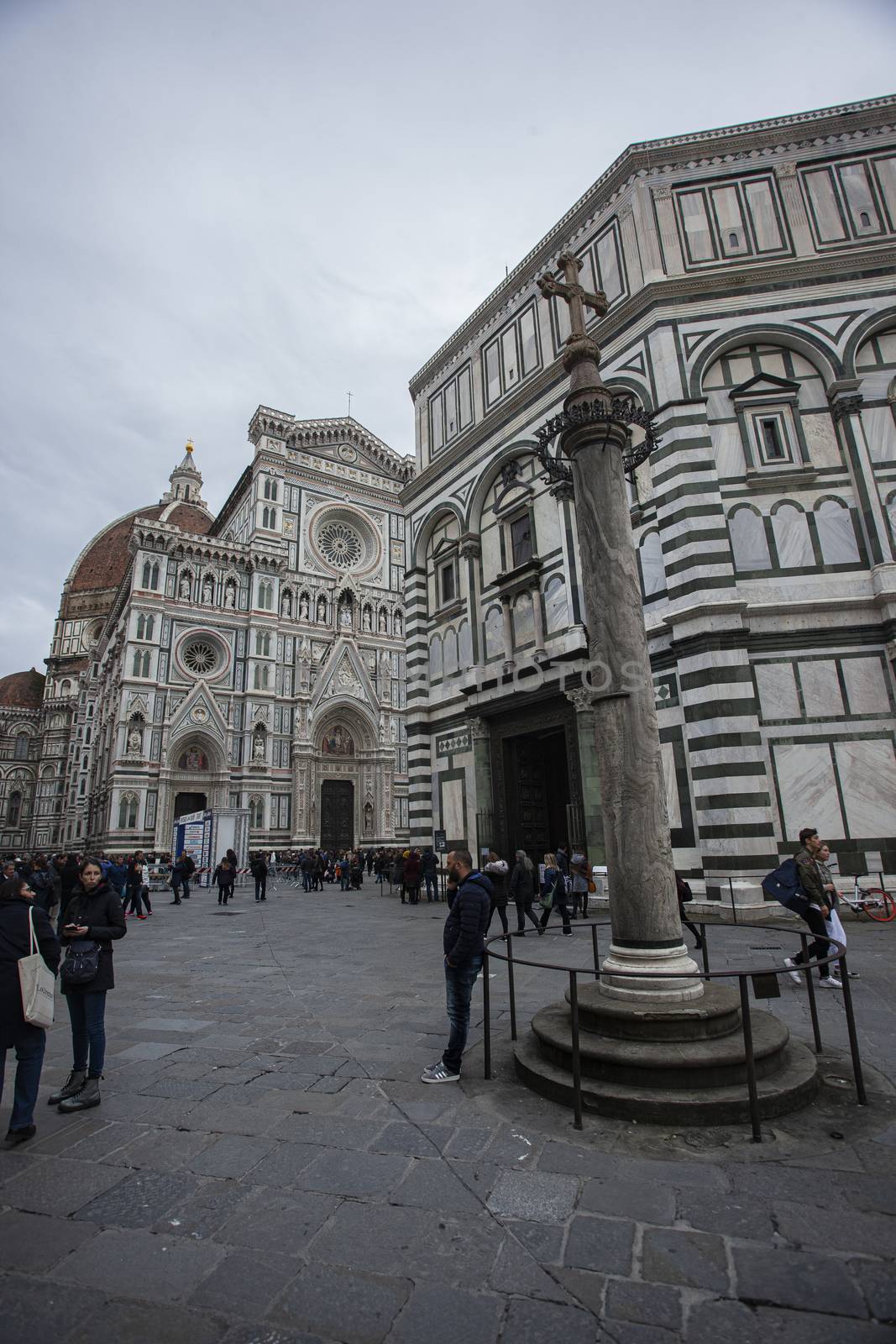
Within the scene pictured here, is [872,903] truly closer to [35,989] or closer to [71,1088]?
[71,1088]

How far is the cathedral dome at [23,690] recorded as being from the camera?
65688 millimetres

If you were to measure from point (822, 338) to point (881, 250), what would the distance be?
2102 mm

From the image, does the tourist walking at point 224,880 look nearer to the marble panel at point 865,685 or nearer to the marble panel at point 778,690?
the marble panel at point 778,690

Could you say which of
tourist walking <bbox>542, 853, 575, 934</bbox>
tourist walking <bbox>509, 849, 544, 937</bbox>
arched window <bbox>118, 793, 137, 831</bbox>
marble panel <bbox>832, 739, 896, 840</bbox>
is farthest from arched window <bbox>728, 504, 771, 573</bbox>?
arched window <bbox>118, 793, 137, 831</bbox>

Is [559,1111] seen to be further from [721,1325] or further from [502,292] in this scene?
[502,292]

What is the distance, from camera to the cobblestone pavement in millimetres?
2250

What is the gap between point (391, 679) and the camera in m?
43.5

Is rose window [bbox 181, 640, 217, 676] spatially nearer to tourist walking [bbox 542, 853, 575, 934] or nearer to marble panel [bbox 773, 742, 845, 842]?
tourist walking [bbox 542, 853, 575, 934]

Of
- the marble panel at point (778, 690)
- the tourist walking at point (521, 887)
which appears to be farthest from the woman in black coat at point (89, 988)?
the marble panel at point (778, 690)

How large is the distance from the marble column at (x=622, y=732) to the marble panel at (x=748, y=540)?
281 inches

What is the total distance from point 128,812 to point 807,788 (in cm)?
3124

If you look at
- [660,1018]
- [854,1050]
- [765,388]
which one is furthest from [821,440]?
[660,1018]

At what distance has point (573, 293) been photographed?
6258mm

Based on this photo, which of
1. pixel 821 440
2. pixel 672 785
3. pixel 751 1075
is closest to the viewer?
pixel 751 1075
